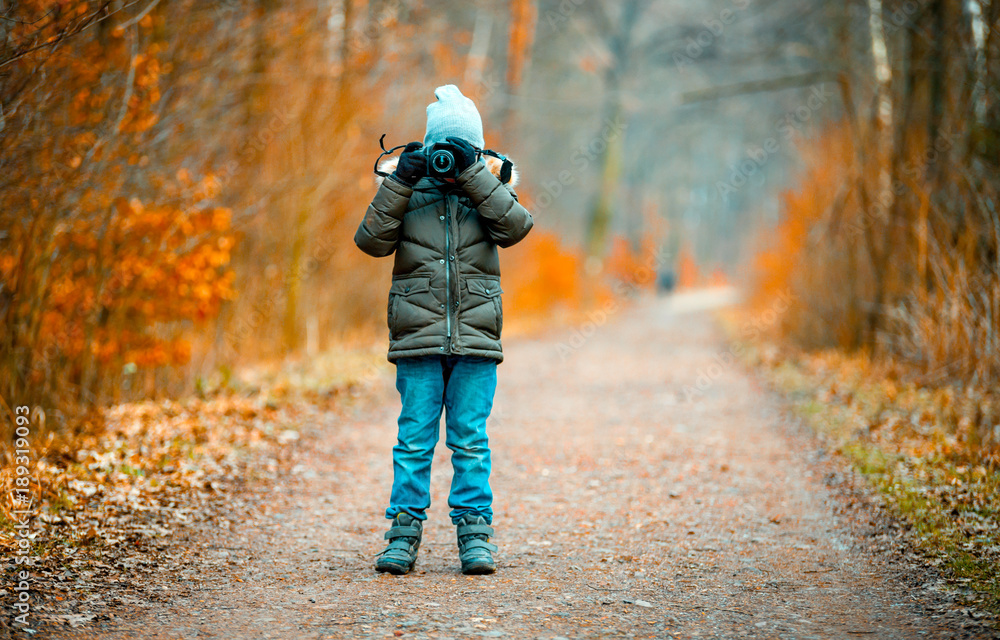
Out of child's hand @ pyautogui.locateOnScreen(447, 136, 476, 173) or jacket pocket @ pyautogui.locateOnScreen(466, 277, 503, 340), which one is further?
jacket pocket @ pyautogui.locateOnScreen(466, 277, 503, 340)

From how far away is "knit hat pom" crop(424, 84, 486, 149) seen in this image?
396cm

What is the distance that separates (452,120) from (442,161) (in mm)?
325

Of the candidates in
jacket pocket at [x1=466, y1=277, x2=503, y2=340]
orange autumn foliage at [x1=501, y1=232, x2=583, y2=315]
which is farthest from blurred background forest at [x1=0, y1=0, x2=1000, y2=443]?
jacket pocket at [x1=466, y1=277, x2=503, y2=340]

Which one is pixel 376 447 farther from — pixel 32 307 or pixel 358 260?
pixel 358 260

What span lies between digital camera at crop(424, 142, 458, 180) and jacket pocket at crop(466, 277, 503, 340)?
1.66ft

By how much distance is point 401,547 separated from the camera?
3936 mm

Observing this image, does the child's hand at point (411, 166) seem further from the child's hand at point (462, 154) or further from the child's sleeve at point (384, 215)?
the child's hand at point (462, 154)

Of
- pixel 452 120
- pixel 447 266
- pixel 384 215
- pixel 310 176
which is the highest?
pixel 310 176

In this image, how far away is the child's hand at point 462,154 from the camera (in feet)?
12.4

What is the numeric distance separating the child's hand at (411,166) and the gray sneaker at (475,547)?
162cm

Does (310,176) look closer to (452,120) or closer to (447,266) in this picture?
(452,120)

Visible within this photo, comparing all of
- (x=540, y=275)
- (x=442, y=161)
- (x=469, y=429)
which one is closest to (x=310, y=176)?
(x=442, y=161)

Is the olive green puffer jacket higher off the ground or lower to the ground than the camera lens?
lower

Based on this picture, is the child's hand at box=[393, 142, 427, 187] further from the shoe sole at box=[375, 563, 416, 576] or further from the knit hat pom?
the shoe sole at box=[375, 563, 416, 576]
